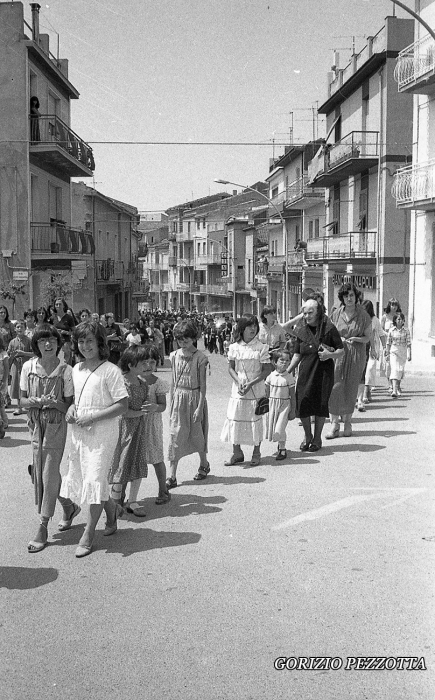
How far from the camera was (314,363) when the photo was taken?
9016 millimetres

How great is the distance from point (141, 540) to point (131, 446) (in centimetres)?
86

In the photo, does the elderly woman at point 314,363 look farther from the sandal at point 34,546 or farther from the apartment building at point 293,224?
the apartment building at point 293,224

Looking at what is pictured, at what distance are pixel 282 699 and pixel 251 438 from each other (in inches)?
183

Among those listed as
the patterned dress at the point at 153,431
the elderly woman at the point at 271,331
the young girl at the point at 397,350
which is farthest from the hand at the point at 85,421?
the young girl at the point at 397,350

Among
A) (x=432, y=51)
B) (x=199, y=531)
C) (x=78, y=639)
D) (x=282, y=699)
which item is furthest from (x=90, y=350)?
(x=432, y=51)

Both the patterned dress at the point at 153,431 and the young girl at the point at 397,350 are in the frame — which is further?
the young girl at the point at 397,350

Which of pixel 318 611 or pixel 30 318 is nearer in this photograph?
pixel 318 611

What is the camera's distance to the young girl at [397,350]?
13609 mm

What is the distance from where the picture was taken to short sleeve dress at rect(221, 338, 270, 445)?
834cm

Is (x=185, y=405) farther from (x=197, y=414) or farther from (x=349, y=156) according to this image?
(x=349, y=156)

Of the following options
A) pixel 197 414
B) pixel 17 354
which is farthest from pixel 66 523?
pixel 17 354

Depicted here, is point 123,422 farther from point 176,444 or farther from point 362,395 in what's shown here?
Result: point 362,395

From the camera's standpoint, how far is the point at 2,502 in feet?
23.8

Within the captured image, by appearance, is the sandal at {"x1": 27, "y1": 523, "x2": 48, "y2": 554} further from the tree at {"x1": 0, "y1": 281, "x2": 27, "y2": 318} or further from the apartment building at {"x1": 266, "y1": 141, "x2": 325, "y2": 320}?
the apartment building at {"x1": 266, "y1": 141, "x2": 325, "y2": 320}
